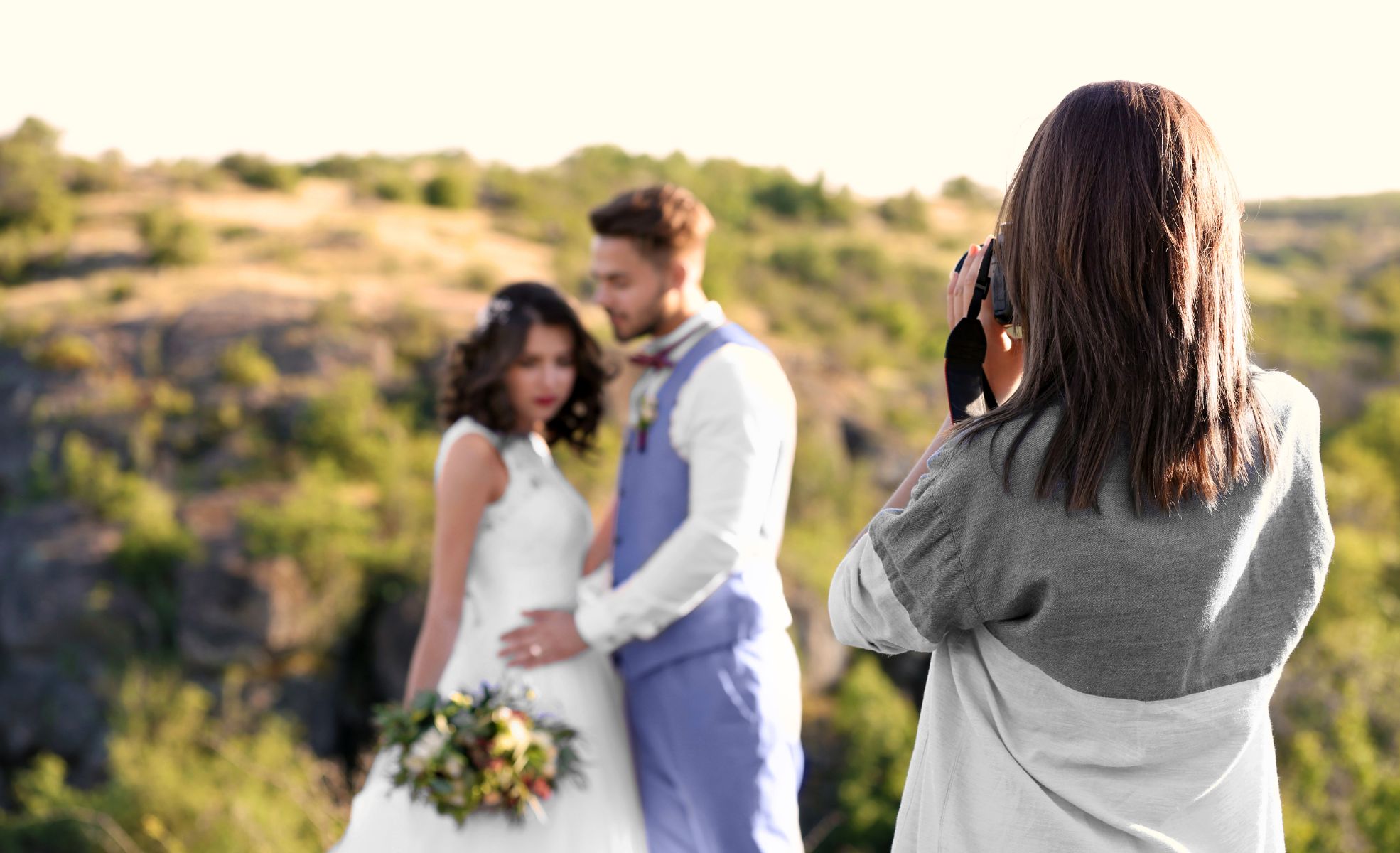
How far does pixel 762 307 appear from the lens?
24.0m

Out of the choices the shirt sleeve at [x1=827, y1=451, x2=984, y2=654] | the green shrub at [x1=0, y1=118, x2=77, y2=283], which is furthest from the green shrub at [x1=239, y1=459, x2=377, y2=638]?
the green shrub at [x1=0, y1=118, x2=77, y2=283]

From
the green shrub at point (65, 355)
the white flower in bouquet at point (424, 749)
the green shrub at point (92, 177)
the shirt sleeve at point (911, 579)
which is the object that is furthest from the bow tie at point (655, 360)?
the green shrub at point (92, 177)

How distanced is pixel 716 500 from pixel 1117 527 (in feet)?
5.12

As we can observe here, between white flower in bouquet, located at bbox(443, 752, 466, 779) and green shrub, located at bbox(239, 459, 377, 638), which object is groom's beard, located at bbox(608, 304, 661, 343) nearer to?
white flower in bouquet, located at bbox(443, 752, 466, 779)

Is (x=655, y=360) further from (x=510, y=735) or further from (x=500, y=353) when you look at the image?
(x=510, y=735)

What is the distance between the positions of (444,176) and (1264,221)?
35.8 meters

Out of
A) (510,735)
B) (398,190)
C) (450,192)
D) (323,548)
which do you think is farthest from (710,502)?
(398,190)

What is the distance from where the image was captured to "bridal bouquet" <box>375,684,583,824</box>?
265cm

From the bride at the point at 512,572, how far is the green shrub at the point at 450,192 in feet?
82.7

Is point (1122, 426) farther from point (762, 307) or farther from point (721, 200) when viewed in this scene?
point (721, 200)

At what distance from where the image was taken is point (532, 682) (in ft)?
9.92

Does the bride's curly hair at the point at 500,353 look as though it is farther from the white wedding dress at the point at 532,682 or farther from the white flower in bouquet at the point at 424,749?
the white flower in bouquet at the point at 424,749

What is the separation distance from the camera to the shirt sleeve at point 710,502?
282cm

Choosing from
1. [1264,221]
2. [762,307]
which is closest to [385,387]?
[762,307]
